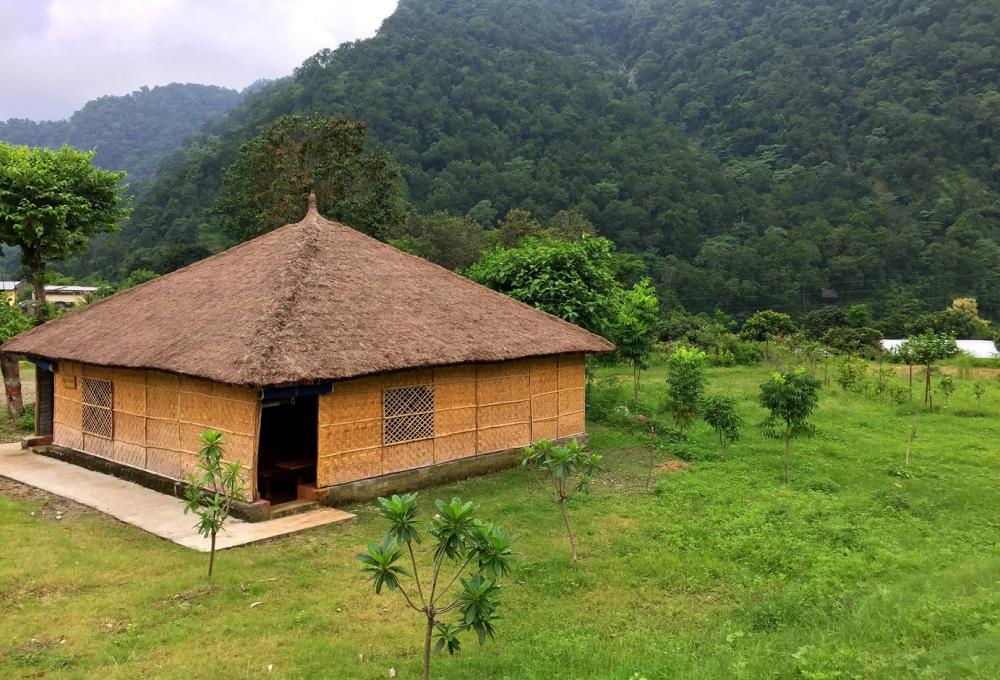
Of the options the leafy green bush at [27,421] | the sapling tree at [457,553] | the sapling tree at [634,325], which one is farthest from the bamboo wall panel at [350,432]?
the leafy green bush at [27,421]

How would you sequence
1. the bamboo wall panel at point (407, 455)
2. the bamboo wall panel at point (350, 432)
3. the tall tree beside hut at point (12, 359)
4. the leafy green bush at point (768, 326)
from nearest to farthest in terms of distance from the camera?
1. the bamboo wall panel at point (350, 432)
2. the bamboo wall panel at point (407, 455)
3. the tall tree beside hut at point (12, 359)
4. the leafy green bush at point (768, 326)

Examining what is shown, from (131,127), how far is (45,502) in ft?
329

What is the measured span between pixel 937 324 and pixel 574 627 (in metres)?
34.0

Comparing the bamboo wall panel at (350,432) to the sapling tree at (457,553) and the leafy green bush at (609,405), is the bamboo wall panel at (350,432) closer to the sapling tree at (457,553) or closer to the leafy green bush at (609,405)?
the sapling tree at (457,553)

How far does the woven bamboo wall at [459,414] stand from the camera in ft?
34.2

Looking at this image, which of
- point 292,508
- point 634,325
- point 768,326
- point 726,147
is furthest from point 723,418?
point 726,147

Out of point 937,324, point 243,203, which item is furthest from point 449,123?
point 937,324

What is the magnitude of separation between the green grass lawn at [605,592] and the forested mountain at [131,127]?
262 ft

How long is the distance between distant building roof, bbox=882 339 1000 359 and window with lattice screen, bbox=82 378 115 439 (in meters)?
25.5

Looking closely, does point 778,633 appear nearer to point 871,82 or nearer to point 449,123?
point 449,123

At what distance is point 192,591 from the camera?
720 cm

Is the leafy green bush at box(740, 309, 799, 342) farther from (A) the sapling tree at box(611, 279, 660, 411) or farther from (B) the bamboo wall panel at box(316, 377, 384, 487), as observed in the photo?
(B) the bamboo wall panel at box(316, 377, 384, 487)

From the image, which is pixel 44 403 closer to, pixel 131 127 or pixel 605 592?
pixel 605 592

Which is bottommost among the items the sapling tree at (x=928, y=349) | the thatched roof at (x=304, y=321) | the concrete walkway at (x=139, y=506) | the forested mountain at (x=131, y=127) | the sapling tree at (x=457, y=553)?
the concrete walkway at (x=139, y=506)
